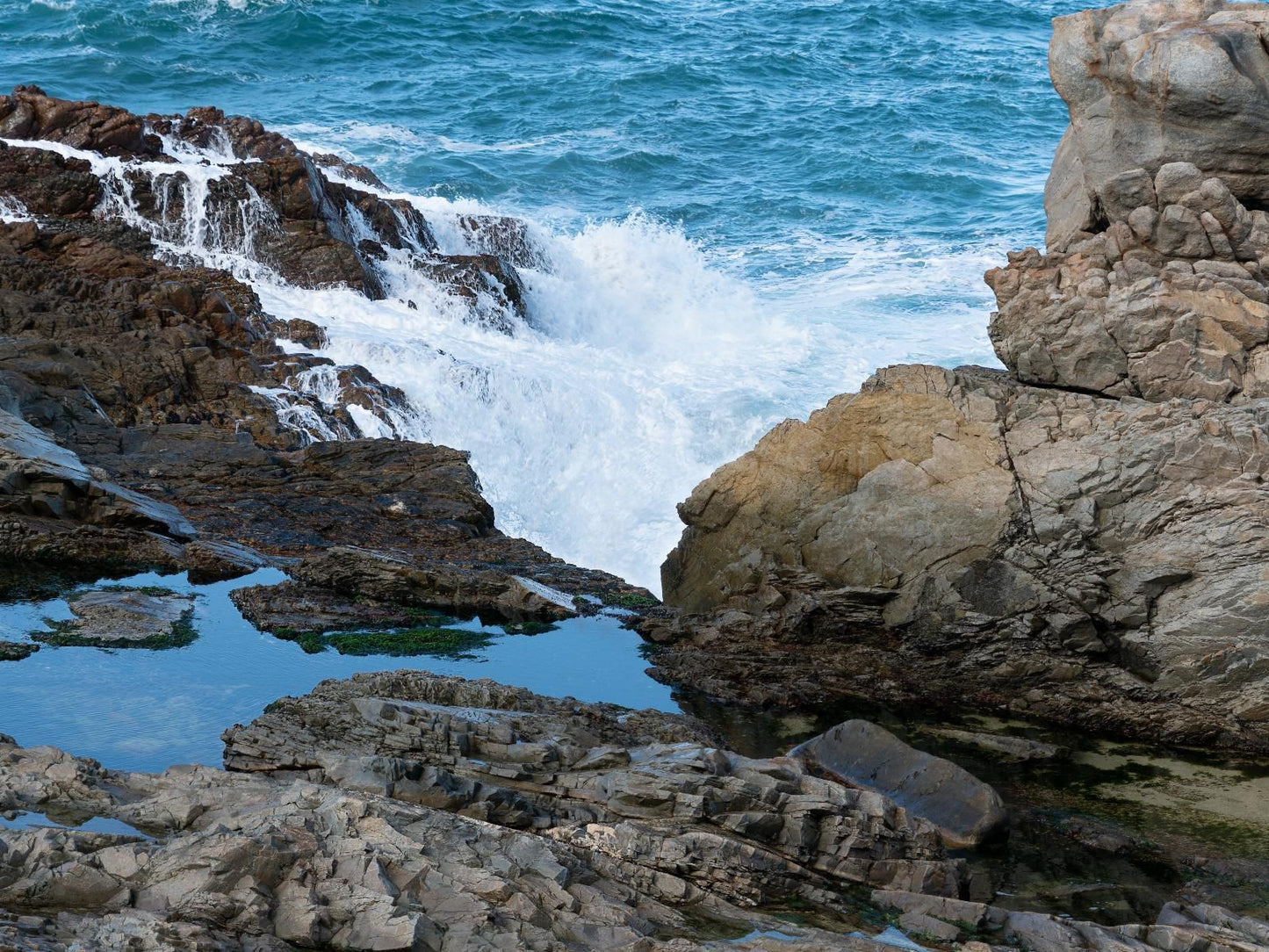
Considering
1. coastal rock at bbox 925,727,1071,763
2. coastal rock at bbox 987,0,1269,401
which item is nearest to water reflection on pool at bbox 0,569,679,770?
coastal rock at bbox 925,727,1071,763

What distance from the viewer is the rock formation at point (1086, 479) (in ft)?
54.9

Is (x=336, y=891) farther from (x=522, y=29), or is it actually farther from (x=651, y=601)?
(x=522, y=29)

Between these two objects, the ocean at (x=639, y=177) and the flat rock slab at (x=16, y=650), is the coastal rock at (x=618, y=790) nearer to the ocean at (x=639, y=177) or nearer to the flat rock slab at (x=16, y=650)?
the flat rock slab at (x=16, y=650)

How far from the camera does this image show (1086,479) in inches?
682

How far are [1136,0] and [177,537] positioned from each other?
16.1 m

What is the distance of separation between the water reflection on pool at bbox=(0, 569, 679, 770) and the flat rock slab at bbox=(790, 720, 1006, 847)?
258cm

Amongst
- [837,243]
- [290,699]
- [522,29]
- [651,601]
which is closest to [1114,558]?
[651,601]

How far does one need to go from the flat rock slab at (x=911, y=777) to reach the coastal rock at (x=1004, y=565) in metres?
2.14

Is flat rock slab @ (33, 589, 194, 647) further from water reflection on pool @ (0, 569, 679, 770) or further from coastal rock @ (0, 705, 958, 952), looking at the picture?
coastal rock @ (0, 705, 958, 952)

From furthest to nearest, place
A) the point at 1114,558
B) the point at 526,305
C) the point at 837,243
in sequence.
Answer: the point at 837,243 → the point at 526,305 → the point at 1114,558

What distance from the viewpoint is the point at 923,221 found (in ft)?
142

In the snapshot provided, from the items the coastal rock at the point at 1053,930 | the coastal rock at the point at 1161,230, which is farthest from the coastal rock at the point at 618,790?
the coastal rock at the point at 1161,230

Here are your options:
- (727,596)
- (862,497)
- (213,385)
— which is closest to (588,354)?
(213,385)

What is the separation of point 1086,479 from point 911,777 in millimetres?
5025
